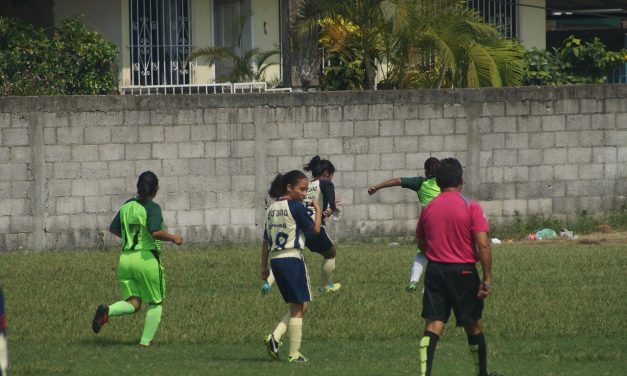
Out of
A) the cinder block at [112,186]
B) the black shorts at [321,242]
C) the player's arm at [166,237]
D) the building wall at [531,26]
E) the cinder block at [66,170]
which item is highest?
the building wall at [531,26]

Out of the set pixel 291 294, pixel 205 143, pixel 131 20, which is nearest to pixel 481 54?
pixel 205 143

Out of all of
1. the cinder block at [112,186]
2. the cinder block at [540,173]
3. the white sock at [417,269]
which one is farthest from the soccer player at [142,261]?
the cinder block at [540,173]

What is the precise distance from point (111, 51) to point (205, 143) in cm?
397

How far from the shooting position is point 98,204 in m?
18.3

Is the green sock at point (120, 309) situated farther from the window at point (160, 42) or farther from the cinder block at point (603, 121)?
the window at point (160, 42)

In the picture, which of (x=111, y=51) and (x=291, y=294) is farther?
(x=111, y=51)

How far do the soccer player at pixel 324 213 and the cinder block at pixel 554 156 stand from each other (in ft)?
18.7

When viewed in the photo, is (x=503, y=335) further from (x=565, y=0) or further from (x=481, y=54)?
(x=565, y=0)

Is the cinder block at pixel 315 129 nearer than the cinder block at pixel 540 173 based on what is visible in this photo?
Yes

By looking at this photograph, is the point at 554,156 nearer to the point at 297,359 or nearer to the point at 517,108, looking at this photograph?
the point at 517,108

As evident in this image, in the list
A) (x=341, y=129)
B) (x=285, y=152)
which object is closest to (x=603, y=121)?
(x=341, y=129)

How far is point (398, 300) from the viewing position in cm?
1346

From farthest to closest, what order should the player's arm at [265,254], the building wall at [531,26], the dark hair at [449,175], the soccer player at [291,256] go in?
the building wall at [531,26]
the player's arm at [265,254]
the soccer player at [291,256]
the dark hair at [449,175]

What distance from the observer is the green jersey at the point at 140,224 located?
36.6ft
